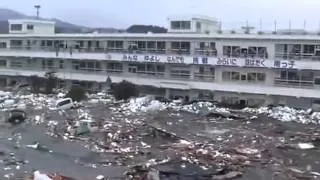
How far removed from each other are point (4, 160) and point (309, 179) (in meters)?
13.5

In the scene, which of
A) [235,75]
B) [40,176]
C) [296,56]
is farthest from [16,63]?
[40,176]

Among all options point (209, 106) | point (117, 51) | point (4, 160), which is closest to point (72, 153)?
point (4, 160)

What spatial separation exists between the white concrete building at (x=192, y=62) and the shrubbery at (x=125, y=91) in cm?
186

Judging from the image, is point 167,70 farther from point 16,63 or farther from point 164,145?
point 164,145

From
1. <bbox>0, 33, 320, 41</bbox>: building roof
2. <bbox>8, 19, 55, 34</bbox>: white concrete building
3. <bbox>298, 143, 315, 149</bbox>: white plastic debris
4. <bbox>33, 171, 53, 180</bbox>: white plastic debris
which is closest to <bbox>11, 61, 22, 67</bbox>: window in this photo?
<bbox>0, 33, 320, 41</bbox>: building roof

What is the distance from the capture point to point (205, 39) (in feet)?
163

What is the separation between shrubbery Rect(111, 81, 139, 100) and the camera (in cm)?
4959

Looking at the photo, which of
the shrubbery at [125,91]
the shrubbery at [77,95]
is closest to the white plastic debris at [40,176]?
the shrubbery at [77,95]

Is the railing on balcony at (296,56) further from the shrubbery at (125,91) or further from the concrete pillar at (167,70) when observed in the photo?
the shrubbery at (125,91)

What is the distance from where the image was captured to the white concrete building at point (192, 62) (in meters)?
44.7

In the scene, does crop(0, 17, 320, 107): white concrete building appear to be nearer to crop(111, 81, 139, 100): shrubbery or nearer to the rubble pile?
the rubble pile

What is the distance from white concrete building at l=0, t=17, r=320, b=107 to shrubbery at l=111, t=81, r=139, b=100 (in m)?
1.86

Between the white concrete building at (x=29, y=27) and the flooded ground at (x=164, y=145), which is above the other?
the white concrete building at (x=29, y=27)

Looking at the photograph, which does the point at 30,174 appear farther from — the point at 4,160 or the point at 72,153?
the point at 72,153
